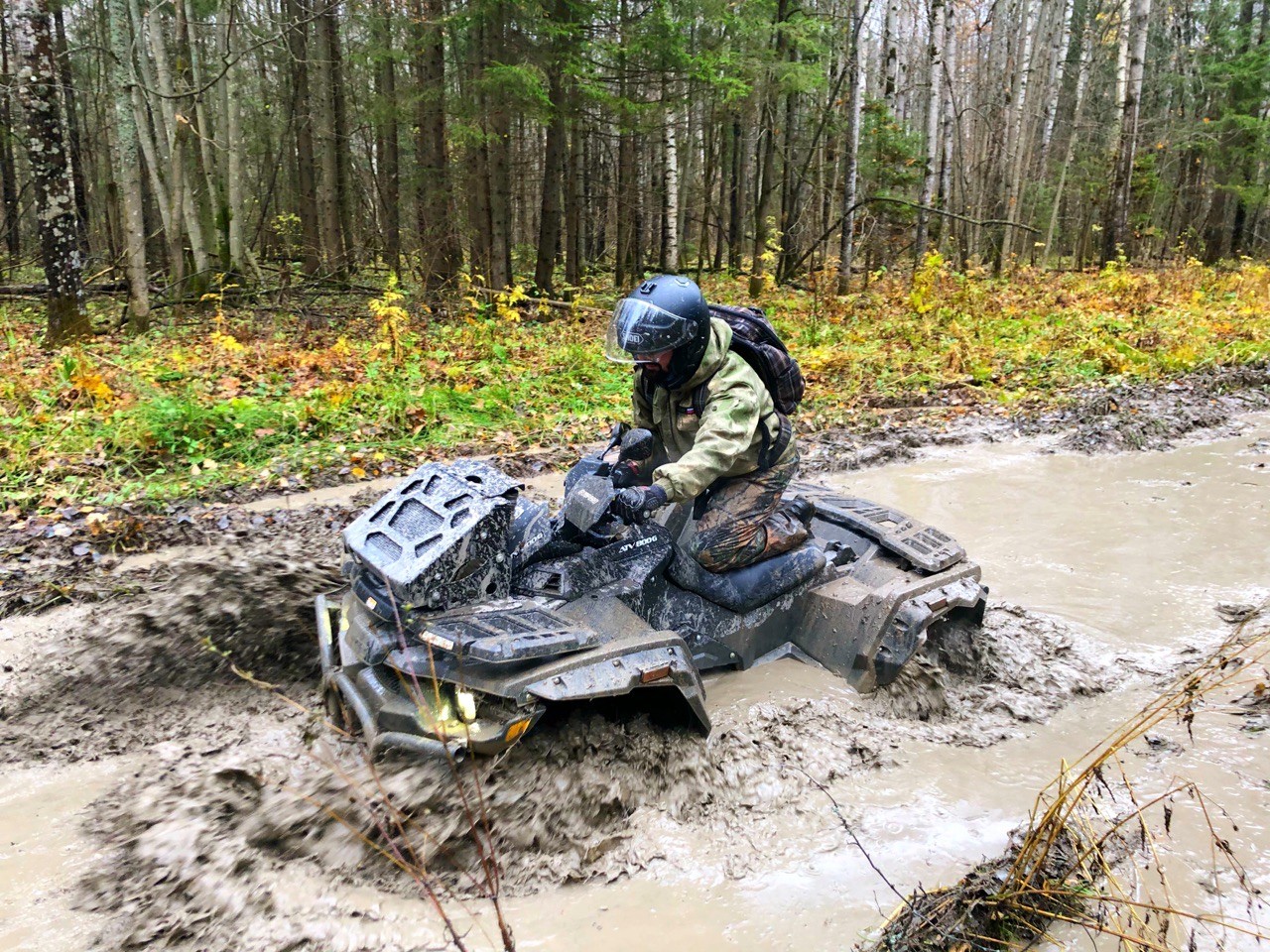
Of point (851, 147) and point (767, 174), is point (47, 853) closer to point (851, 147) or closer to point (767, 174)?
point (851, 147)

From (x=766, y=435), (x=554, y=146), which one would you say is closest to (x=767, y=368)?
(x=766, y=435)

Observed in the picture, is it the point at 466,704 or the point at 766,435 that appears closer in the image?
the point at 466,704

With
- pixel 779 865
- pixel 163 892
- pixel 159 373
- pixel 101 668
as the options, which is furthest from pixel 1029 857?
pixel 159 373

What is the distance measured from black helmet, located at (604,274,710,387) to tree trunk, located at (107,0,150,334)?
33.8ft

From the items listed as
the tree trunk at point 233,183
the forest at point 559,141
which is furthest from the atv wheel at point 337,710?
the tree trunk at point 233,183

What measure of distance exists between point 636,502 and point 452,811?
1.39 meters

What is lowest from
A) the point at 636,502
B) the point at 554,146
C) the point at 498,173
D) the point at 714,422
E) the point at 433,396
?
the point at 433,396

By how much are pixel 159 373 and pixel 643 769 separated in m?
8.19

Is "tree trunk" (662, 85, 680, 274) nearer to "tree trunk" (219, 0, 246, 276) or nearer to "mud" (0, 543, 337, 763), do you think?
"tree trunk" (219, 0, 246, 276)

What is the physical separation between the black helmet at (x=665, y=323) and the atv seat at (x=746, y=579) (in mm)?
994

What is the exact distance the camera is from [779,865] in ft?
10.4

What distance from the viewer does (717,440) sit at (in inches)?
148

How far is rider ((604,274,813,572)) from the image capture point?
3.70 meters

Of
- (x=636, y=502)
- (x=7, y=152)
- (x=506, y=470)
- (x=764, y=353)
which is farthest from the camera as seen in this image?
(x=7, y=152)
